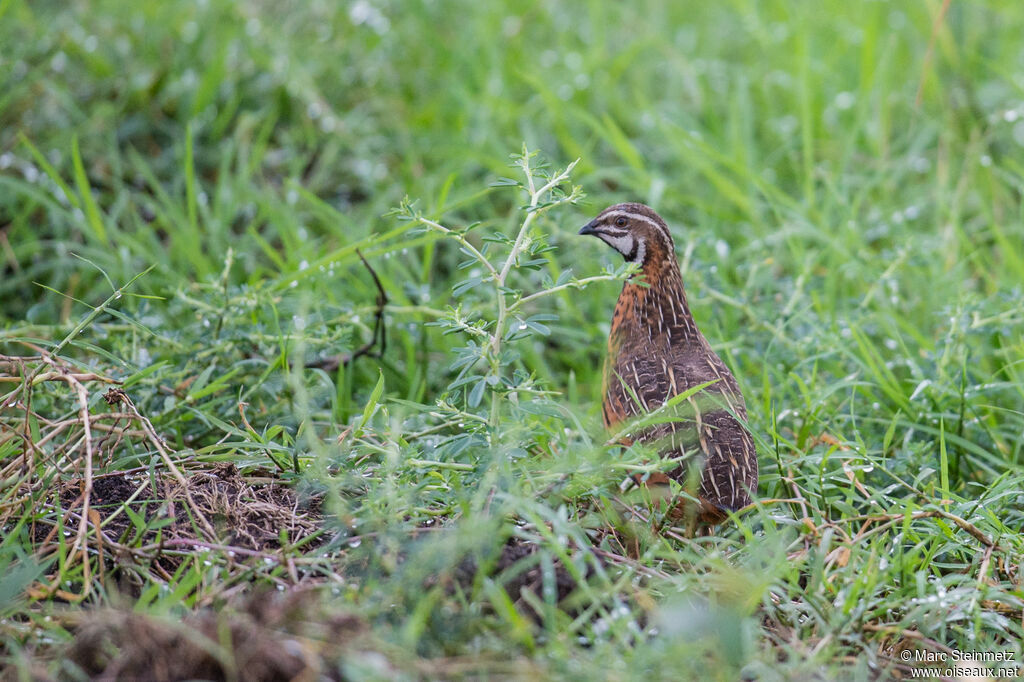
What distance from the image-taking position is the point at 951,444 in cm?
409

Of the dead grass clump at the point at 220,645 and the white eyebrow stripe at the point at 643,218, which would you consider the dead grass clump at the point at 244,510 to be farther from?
the white eyebrow stripe at the point at 643,218

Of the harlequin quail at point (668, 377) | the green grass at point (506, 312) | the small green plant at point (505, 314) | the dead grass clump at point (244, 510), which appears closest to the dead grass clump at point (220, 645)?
the green grass at point (506, 312)

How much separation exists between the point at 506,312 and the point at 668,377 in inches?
35.3

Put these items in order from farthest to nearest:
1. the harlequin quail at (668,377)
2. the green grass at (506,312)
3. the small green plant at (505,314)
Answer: the harlequin quail at (668,377) → the small green plant at (505,314) → the green grass at (506,312)

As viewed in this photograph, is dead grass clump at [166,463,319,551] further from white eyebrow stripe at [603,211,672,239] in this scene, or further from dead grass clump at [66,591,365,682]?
white eyebrow stripe at [603,211,672,239]

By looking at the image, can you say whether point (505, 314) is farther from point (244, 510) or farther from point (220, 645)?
point (220, 645)

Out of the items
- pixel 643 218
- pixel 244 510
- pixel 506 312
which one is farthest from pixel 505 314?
pixel 643 218

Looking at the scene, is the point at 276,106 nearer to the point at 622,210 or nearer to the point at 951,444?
the point at 622,210

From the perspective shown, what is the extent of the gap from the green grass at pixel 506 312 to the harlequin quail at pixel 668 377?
14 centimetres

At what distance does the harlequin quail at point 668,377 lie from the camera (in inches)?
139

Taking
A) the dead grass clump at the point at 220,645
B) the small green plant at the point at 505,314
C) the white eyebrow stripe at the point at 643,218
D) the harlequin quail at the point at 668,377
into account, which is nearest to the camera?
the dead grass clump at the point at 220,645

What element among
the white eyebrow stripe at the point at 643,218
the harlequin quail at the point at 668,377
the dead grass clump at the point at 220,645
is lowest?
the harlequin quail at the point at 668,377

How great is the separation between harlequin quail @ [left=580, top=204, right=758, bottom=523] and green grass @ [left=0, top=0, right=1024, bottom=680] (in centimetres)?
14

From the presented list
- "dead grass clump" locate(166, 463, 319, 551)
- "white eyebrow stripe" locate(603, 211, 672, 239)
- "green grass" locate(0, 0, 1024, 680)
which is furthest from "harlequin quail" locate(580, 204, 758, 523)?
"dead grass clump" locate(166, 463, 319, 551)
